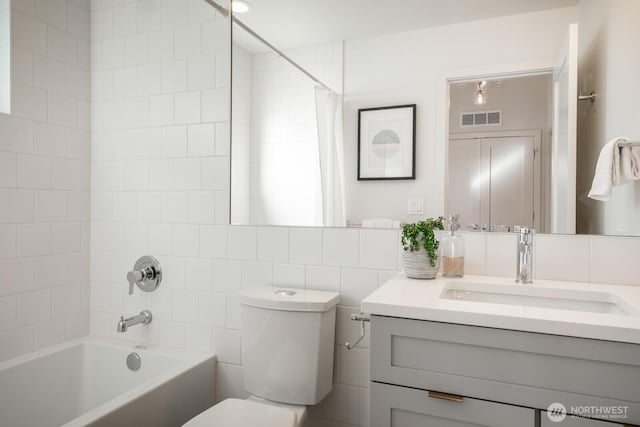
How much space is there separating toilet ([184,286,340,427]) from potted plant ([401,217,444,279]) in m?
0.35

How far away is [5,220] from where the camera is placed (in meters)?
1.78

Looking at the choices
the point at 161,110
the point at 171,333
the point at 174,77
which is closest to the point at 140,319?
the point at 171,333

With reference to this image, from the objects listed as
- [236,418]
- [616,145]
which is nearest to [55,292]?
[236,418]

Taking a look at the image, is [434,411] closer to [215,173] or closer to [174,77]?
[215,173]

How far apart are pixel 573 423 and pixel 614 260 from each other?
635 mm

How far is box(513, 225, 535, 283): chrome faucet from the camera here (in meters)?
1.32

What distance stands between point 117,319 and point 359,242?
4.44ft

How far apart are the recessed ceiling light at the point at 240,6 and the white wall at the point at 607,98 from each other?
4.35 feet

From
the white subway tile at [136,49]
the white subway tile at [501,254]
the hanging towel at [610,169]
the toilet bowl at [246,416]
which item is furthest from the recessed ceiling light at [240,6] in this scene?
the toilet bowl at [246,416]

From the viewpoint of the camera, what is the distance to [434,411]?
1021mm

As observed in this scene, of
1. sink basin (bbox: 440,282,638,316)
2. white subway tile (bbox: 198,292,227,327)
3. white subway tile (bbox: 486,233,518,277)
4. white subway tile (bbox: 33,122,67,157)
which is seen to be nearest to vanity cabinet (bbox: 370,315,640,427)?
sink basin (bbox: 440,282,638,316)

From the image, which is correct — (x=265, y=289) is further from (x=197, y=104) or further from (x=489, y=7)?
(x=489, y=7)

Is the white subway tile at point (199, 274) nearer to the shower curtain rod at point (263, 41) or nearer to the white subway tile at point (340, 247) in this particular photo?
the white subway tile at point (340, 247)

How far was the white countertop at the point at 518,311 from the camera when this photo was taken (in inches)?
34.9
